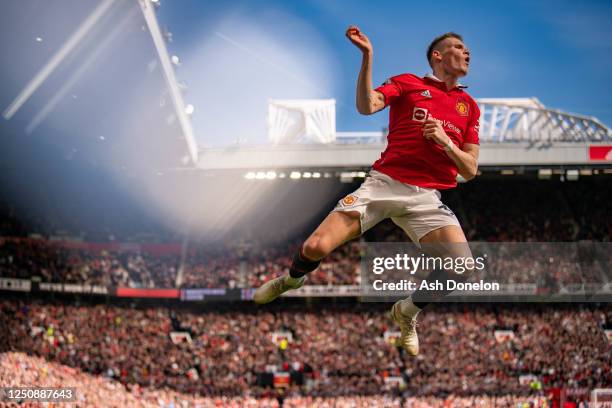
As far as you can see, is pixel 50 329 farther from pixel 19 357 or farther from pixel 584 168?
pixel 584 168

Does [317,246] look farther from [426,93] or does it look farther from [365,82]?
[426,93]

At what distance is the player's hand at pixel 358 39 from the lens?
16.9 feet

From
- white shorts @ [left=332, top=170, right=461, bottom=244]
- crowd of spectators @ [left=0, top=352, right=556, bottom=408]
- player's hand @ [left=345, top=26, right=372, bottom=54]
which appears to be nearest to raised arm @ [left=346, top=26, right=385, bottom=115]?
player's hand @ [left=345, top=26, right=372, bottom=54]

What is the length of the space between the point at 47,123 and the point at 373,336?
16705 millimetres

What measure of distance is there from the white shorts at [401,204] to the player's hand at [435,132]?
666mm

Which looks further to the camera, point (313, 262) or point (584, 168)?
point (584, 168)

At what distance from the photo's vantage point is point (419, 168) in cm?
598

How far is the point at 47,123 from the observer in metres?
28.8

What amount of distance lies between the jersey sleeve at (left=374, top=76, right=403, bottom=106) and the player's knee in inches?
49.8

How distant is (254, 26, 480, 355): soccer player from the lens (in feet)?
19.0

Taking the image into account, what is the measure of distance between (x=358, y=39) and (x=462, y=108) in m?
1.43

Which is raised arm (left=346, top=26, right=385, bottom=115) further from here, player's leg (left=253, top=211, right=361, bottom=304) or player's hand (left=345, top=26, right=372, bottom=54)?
player's leg (left=253, top=211, right=361, bottom=304)

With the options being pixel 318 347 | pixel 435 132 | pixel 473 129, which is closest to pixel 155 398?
pixel 318 347

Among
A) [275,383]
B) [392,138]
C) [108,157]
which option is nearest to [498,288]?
[275,383]
